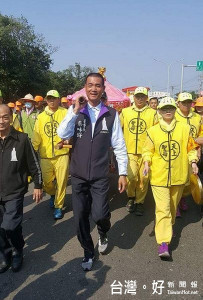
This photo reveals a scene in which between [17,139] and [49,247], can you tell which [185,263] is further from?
Result: [17,139]

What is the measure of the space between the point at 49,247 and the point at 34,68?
33.2 meters

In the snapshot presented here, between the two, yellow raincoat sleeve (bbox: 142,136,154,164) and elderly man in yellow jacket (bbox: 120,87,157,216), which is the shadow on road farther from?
elderly man in yellow jacket (bbox: 120,87,157,216)

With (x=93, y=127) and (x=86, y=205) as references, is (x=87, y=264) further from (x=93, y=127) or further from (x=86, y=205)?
(x=93, y=127)

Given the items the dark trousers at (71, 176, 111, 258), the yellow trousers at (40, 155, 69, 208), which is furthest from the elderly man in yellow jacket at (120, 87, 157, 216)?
the dark trousers at (71, 176, 111, 258)

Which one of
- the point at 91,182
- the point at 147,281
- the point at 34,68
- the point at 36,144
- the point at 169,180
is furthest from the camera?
the point at 34,68

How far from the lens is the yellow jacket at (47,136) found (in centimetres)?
496

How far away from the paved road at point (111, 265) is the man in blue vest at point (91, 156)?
0.29 m

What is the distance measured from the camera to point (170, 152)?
379 cm

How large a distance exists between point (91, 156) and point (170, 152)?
1108mm

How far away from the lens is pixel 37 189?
352 centimetres

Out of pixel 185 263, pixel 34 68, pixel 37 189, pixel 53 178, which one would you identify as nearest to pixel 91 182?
pixel 37 189

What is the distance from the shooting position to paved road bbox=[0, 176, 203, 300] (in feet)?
9.91

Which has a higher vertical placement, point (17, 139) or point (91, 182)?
point (17, 139)

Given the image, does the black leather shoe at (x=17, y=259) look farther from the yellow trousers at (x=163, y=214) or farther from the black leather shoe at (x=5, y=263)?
the yellow trousers at (x=163, y=214)
